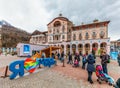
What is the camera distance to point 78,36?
1566 inches

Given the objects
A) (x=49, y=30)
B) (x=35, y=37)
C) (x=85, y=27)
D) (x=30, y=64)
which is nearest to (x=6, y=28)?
(x=35, y=37)

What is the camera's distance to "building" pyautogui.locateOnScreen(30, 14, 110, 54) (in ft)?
116

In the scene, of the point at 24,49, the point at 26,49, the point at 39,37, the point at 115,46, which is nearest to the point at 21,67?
the point at 24,49

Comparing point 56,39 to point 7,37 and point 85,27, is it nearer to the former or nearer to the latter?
point 85,27

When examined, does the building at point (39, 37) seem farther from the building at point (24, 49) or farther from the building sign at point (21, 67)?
the building sign at point (21, 67)

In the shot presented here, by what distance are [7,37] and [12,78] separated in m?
67.8

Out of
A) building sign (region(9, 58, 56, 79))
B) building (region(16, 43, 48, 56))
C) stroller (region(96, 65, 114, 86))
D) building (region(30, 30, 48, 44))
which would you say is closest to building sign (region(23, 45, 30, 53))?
building (region(16, 43, 48, 56))

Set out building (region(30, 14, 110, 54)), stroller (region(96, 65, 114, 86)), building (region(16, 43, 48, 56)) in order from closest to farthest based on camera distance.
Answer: stroller (region(96, 65, 114, 86)) < building (region(16, 43, 48, 56)) < building (region(30, 14, 110, 54))

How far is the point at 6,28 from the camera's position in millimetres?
69750

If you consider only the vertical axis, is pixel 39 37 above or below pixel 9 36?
below

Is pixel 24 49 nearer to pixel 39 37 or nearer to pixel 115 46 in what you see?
pixel 39 37

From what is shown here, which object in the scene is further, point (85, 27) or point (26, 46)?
point (85, 27)

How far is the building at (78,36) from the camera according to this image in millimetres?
35281

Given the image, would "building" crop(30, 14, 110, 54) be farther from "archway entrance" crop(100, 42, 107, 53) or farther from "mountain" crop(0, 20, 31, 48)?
"mountain" crop(0, 20, 31, 48)
